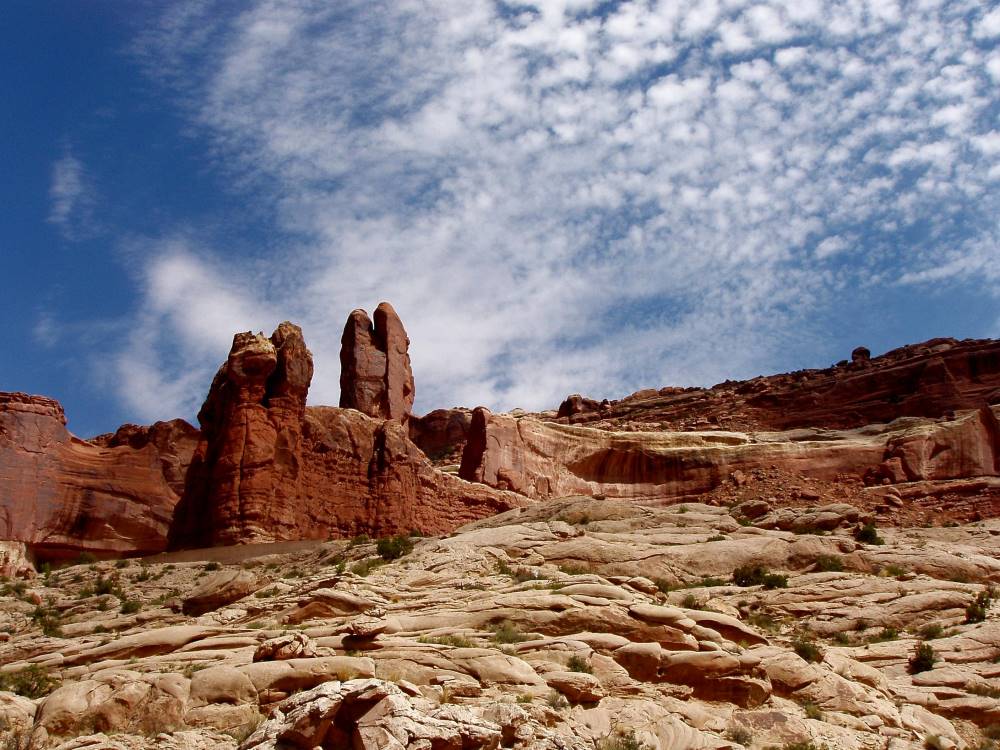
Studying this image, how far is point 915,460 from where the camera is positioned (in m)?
48.2

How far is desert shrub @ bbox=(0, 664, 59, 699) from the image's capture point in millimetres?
22984

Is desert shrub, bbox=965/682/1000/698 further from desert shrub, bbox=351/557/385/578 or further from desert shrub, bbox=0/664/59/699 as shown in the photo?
desert shrub, bbox=0/664/59/699

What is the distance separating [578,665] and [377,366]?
33.3m

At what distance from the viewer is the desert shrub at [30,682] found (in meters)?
23.0

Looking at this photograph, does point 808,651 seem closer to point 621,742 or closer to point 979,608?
point 979,608

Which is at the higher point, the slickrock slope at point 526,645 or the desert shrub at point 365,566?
the desert shrub at point 365,566

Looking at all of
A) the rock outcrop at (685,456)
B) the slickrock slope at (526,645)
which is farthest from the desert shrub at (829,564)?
the rock outcrop at (685,456)

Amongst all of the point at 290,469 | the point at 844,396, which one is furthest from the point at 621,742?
the point at 844,396

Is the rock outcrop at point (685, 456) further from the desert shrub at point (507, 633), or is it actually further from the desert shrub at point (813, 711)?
the desert shrub at point (813, 711)

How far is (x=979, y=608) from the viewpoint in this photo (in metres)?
28.9

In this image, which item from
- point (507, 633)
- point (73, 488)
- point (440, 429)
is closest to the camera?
point (507, 633)

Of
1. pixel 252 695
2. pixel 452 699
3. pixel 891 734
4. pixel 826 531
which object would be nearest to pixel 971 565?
pixel 826 531

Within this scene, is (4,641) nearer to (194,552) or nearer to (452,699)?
(194,552)

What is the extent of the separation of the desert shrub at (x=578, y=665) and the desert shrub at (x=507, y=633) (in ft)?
4.32
